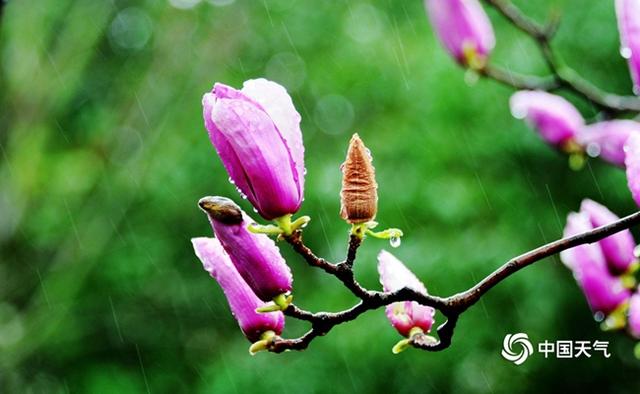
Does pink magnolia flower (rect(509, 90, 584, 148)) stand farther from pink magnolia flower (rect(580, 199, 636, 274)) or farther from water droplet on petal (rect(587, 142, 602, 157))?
pink magnolia flower (rect(580, 199, 636, 274))

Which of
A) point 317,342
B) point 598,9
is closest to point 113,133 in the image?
point 317,342

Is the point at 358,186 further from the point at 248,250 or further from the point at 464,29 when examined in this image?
the point at 464,29

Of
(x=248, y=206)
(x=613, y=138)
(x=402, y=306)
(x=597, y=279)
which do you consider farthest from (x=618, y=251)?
(x=248, y=206)

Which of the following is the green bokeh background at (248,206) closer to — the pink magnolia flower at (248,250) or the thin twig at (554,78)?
the thin twig at (554,78)

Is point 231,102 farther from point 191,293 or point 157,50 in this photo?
point 191,293

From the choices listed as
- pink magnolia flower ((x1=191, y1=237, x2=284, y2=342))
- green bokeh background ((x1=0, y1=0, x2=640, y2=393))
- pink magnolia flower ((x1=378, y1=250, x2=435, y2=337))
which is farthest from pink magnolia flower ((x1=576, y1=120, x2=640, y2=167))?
green bokeh background ((x1=0, y1=0, x2=640, y2=393))
